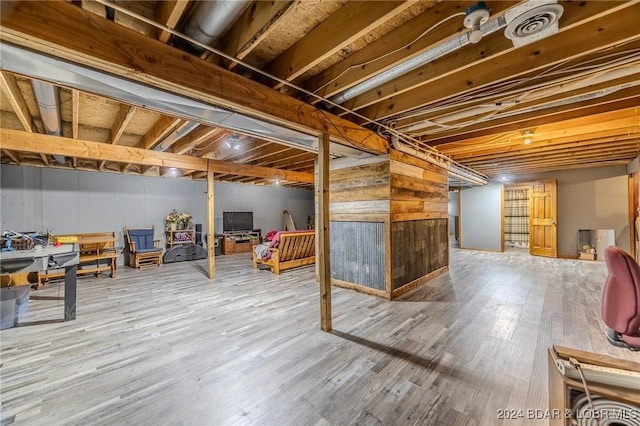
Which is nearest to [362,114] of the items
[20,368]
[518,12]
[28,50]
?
[518,12]

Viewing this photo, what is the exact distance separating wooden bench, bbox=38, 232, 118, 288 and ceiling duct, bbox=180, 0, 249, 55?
5000 mm

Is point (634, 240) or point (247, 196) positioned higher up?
point (247, 196)

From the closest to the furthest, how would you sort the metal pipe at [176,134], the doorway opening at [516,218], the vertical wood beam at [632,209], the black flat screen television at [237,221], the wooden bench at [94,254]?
the metal pipe at [176,134]
the wooden bench at [94,254]
the vertical wood beam at [632,209]
the black flat screen television at [237,221]
the doorway opening at [516,218]

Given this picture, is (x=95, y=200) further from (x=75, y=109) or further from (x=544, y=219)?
(x=544, y=219)

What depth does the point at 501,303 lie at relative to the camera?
3.52 meters

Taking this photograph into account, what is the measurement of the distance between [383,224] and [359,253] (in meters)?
0.67

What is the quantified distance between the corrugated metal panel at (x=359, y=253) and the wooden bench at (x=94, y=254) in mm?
4708

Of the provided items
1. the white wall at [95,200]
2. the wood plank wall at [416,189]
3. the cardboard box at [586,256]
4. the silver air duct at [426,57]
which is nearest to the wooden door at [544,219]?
the cardboard box at [586,256]

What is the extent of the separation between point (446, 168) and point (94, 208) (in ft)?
27.5

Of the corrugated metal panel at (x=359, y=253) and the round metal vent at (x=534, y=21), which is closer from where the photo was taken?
the round metal vent at (x=534, y=21)

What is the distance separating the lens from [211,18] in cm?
148

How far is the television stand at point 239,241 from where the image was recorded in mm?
8227

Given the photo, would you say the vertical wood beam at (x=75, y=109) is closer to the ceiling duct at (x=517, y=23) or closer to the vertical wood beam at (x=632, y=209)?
the ceiling duct at (x=517, y=23)

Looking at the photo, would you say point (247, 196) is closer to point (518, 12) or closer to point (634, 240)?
point (518, 12)
